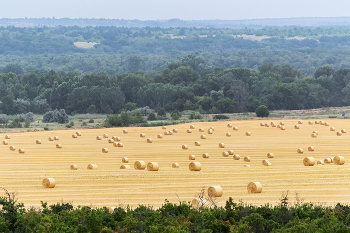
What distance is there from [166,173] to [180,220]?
5.43 m

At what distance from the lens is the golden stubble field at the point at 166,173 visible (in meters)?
11.9

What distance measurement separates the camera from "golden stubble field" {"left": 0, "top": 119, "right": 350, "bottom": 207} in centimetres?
1194

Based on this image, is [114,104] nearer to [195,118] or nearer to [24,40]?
[195,118]

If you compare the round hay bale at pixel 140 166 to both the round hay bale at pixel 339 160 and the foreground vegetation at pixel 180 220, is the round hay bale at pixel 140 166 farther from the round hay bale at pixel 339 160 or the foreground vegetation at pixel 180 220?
the round hay bale at pixel 339 160

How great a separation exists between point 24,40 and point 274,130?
563 ft

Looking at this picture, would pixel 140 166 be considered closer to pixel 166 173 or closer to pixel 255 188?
pixel 166 173

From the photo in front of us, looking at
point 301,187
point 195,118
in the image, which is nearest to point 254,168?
point 301,187

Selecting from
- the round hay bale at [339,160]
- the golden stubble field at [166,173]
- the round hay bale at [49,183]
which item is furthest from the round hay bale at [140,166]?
the round hay bale at [339,160]

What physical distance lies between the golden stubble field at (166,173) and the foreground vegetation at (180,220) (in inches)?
66.7

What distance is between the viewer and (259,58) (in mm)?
143625

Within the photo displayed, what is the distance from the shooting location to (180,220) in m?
8.96

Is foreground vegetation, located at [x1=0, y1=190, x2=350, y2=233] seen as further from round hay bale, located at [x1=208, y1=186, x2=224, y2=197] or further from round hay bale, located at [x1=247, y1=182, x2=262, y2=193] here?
round hay bale, located at [x1=247, y1=182, x2=262, y2=193]

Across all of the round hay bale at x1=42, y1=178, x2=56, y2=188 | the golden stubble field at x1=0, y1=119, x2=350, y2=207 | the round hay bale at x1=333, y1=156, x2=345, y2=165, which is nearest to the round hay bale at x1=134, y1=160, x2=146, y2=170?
the golden stubble field at x1=0, y1=119, x2=350, y2=207

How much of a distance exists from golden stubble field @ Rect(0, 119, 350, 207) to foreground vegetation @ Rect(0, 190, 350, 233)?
169cm
